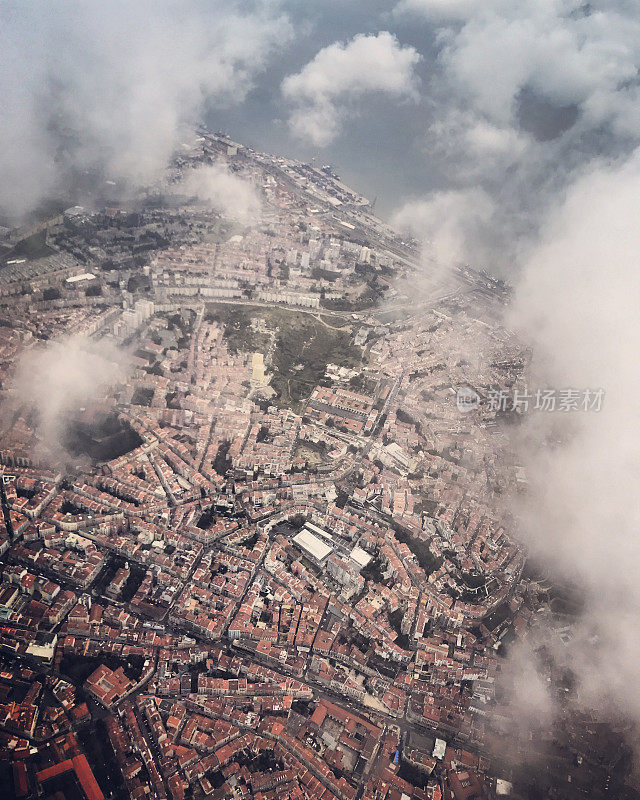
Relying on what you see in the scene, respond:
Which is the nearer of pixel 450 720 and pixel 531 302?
pixel 450 720

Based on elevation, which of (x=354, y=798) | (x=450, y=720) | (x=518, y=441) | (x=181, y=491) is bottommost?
(x=354, y=798)

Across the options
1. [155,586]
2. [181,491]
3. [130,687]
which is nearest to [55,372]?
[181,491]

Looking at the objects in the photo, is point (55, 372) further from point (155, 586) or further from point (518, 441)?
point (518, 441)

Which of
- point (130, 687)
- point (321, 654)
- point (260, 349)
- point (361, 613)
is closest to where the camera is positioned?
point (130, 687)

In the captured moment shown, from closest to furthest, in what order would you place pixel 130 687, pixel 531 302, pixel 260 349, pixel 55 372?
pixel 130 687 → pixel 55 372 → pixel 260 349 → pixel 531 302

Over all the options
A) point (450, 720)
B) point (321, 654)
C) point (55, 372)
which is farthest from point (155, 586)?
point (55, 372)

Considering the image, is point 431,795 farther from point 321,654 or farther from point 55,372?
point 55,372

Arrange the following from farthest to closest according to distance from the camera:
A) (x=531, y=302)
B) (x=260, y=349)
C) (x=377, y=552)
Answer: (x=531, y=302), (x=260, y=349), (x=377, y=552)

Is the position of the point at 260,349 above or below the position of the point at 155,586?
above

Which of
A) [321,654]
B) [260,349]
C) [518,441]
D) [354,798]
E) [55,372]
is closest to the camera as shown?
[354,798]
